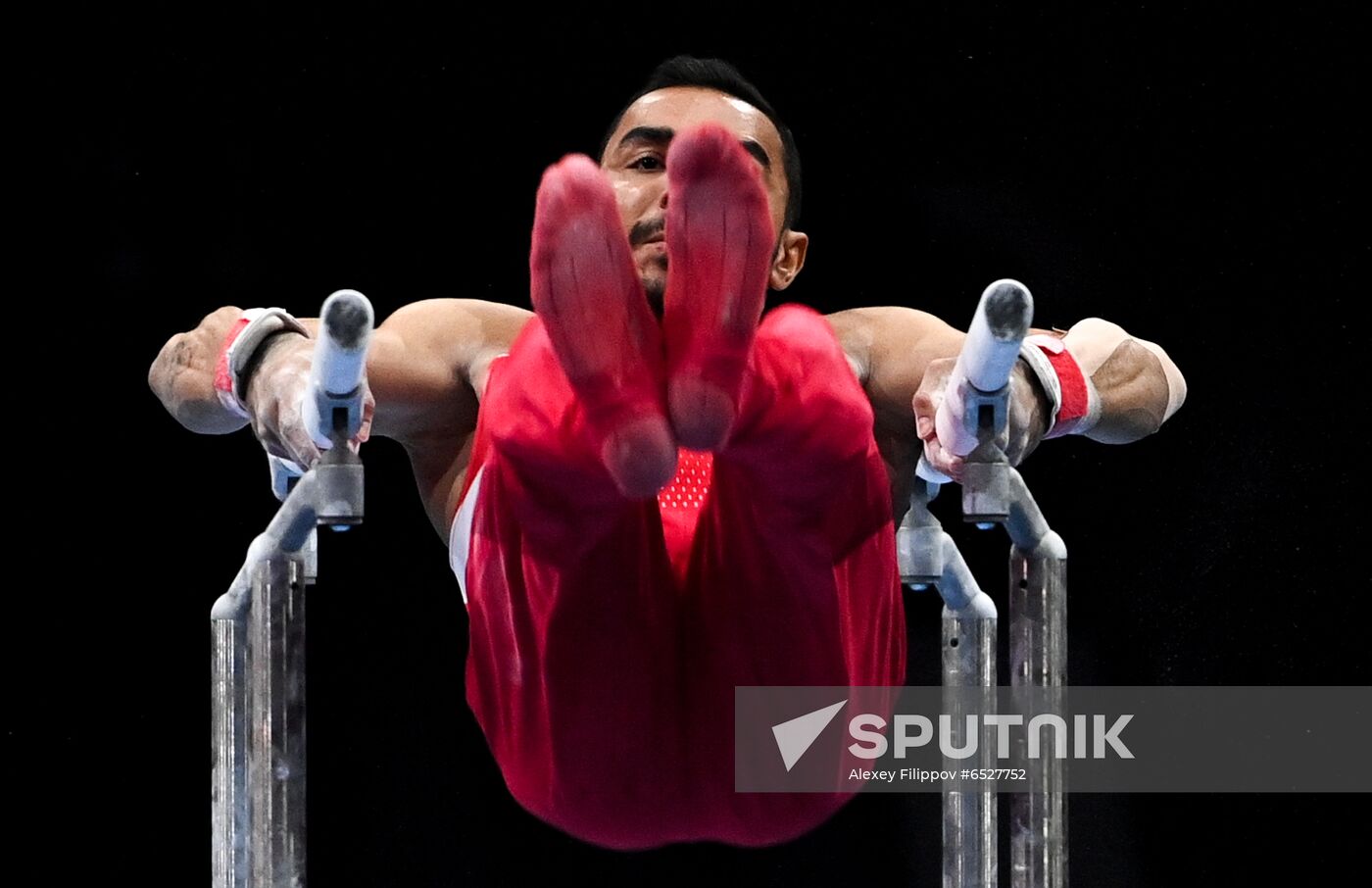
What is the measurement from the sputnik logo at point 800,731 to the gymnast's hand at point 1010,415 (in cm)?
48

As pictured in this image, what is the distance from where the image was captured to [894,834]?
3426mm

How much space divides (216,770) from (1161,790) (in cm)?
216

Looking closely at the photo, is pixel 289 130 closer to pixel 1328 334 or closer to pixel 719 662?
pixel 719 662

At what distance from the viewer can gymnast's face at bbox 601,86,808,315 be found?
7.89 ft

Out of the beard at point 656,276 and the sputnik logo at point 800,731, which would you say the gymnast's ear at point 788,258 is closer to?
the beard at point 656,276

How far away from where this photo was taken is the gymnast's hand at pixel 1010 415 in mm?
1917

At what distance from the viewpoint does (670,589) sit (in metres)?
2.12

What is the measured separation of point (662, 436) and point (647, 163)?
948 mm

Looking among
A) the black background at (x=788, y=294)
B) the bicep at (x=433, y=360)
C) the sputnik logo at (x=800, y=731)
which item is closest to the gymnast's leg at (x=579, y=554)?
the sputnik logo at (x=800, y=731)

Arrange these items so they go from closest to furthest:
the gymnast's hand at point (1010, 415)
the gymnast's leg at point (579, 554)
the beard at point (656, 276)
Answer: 1. the gymnast's leg at point (579, 554)
2. the gymnast's hand at point (1010, 415)
3. the beard at point (656, 276)

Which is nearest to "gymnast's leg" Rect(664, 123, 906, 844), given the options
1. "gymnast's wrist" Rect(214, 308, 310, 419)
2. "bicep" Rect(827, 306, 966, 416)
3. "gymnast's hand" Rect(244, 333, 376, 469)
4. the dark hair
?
"bicep" Rect(827, 306, 966, 416)

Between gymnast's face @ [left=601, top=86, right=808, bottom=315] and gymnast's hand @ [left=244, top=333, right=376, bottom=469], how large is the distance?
57 cm

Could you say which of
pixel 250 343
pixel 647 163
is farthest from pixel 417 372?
pixel 647 163

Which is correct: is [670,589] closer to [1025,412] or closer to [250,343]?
[1025,412]
